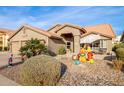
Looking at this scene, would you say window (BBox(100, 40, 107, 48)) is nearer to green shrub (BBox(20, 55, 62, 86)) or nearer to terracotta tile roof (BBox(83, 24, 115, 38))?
terracotta tile roof (BBox(83, 24, 115, 38))

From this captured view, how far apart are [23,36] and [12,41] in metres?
2.15

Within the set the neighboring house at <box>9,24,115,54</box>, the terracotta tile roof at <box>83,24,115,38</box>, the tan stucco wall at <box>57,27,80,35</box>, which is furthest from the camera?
the terracotta tile roof at <box>83,24,115,38</box>

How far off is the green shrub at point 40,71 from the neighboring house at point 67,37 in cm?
1328

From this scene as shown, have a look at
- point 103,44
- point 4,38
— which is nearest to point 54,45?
point 103,44

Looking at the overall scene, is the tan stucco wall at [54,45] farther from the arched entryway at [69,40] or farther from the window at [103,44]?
the window at [103,44]

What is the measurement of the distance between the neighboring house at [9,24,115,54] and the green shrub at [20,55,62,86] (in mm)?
13279

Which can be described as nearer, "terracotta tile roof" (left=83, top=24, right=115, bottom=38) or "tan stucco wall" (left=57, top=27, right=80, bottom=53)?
"tan stucco wall" (left=57, top=27, right=80, bottom=53)

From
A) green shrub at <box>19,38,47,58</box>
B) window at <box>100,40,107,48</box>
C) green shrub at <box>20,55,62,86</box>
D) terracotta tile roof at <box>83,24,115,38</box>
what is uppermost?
terracotta tile roof at <box>83,24,115,38</box>

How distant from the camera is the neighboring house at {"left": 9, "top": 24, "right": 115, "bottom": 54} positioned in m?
21.9

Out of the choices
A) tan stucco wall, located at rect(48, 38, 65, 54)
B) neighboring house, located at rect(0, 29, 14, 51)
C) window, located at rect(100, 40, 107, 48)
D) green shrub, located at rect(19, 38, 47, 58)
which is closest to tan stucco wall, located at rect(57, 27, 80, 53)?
tan stucco wall, located at rect(48, 38, 65, 54)

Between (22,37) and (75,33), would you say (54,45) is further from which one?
Result: (75,33)
